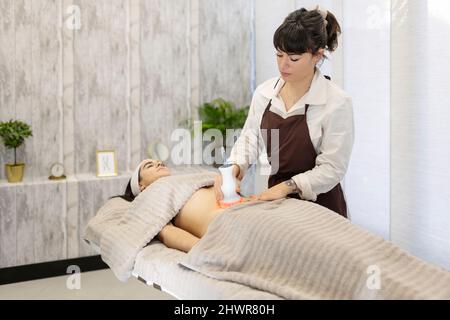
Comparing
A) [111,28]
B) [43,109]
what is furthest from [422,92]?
[43,109]

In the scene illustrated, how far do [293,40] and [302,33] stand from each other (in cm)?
4

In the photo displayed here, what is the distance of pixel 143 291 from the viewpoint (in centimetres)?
338

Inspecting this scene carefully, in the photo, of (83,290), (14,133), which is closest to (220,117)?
(14,133)

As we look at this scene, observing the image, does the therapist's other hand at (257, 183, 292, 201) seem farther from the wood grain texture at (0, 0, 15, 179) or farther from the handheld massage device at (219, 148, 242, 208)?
the wood grain texture at (0, 0, 15, 179)

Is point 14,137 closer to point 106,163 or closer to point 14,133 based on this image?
point 14,133

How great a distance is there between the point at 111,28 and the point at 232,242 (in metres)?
2.55

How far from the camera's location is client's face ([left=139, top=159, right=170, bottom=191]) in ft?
8.31

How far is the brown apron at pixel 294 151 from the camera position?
2.12 meters

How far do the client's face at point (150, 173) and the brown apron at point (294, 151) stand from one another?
0.57m

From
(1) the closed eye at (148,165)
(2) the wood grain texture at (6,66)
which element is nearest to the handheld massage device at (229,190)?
(1) the closed eye at (148,165)

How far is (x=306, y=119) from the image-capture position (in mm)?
2113

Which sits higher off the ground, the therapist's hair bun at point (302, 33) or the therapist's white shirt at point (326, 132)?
the therapist's hair bun at point (302, 33)

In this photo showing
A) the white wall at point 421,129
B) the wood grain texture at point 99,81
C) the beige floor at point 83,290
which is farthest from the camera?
the wood grain texture at point 99,81

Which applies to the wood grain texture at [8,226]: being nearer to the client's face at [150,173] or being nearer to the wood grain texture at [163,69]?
the wood grain texture at [163,69]
